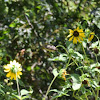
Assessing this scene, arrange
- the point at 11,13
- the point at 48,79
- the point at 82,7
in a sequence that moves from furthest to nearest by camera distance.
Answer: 1. the point at 82,7
2. the point at 11,13
3. the point at 48,79

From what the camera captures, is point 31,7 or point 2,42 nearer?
point 2,42

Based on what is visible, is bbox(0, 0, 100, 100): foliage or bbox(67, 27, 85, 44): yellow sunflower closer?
bbox(67, 27, 85, 44): yellow sunflower

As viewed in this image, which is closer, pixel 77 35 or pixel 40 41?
pixel 77 35

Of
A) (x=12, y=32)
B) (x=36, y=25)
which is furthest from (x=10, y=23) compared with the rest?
(x=36, y=25)

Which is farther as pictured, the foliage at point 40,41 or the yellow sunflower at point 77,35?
the foliage at point 40,41

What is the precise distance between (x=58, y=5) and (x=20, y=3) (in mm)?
298

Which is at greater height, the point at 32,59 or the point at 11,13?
the point at 11,13

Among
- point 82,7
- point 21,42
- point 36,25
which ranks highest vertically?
point 82,7

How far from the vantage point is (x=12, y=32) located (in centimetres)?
180

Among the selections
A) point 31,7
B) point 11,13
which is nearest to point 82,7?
point 31,7

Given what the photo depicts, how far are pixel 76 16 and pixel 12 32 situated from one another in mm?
535

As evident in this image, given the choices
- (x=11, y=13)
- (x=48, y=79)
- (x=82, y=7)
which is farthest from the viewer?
(x=82, y=7)

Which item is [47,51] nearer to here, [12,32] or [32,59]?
[32,59]

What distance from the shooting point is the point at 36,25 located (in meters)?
1.83
